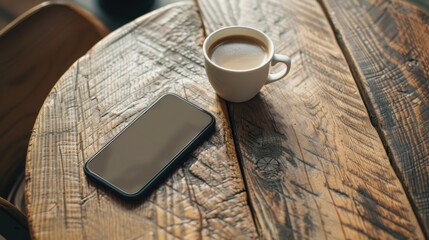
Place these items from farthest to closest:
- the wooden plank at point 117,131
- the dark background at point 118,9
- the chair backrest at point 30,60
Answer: the dark background at point 118,9 < the chair backrest at point 30,60 < the wooden plank at point 117,131

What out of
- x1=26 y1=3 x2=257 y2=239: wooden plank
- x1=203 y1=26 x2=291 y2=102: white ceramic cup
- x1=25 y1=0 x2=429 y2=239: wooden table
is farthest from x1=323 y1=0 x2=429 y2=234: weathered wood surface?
x1=26 y1=3 x2=257 y2=239: wooden plank

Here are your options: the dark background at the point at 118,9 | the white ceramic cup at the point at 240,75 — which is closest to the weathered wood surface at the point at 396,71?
the white ceramic cup at the point at 240,75

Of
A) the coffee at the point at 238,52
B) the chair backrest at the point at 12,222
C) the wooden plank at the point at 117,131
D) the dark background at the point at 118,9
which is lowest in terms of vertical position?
the dark background at the point at 118,9

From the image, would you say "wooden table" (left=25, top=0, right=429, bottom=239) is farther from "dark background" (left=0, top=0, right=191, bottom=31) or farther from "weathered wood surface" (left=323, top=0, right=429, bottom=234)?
"dark background" (left=0, top=0, right=191, bottom=31)

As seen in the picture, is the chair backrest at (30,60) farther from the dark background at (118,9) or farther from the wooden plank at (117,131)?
the dark background at (118,9)

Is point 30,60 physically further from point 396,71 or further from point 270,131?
point 396,71

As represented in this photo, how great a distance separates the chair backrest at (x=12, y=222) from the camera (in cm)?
90

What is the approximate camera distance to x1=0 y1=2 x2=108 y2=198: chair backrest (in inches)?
48.5

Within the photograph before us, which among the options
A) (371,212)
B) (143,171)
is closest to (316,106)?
(371,212)

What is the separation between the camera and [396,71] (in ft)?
3.49

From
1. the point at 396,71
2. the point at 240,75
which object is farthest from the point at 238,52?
the point at 396,71

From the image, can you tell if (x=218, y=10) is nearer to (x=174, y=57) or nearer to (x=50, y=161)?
(x=174, y=57)

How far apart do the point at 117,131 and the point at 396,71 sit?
657 mm

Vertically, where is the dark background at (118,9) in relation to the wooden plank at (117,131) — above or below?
below
